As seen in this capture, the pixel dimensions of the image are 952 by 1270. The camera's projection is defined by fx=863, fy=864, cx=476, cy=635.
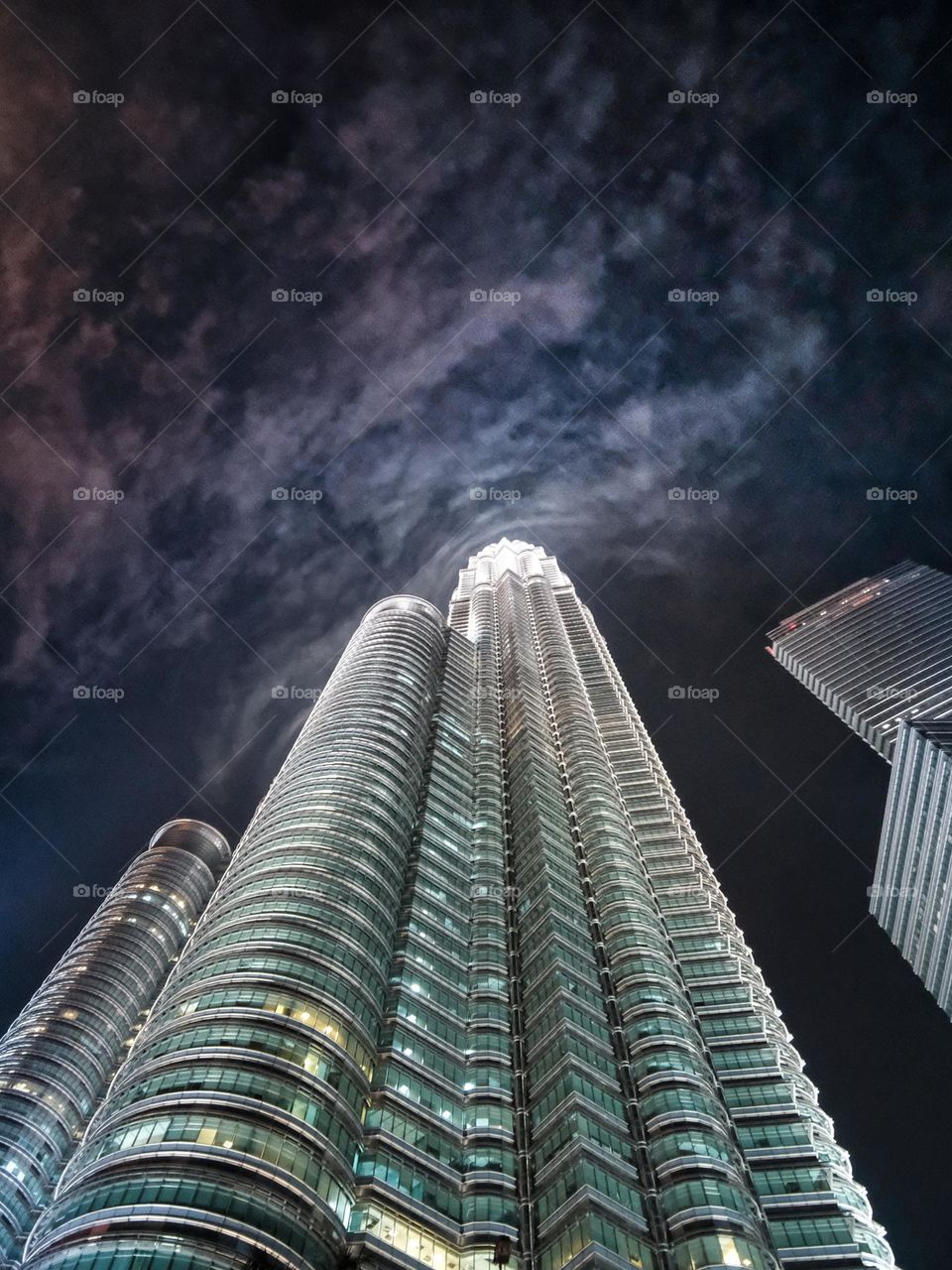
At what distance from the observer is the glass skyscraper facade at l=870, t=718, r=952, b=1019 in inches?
5492

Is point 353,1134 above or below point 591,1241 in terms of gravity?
above

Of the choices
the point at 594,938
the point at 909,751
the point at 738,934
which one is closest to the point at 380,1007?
the point at 594,938

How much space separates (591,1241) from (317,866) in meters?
35.8

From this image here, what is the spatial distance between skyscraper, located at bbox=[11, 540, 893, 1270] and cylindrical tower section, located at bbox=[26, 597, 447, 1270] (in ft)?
0.64

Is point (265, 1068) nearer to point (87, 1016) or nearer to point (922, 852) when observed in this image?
point (87, 1016)

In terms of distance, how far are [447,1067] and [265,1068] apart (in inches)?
736

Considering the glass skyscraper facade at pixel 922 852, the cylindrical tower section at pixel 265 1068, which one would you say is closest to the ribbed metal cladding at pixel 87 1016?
the cylindrical tower section at pixel 265 1068

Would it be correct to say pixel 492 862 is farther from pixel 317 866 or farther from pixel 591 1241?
pixel 591 1241

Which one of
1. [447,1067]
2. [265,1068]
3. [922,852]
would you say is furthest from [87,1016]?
[922,852]

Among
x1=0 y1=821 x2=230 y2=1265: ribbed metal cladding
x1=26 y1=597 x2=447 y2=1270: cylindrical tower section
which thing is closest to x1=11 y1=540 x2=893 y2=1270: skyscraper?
x1=26 y1=597 x2=447 y2=1270: cylindrical tower section

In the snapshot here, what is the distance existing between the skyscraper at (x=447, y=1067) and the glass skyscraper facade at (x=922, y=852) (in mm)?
52069

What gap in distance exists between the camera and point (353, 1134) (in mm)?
55062

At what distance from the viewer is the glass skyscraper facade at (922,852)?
140 m

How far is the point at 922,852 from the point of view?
5837 inches
